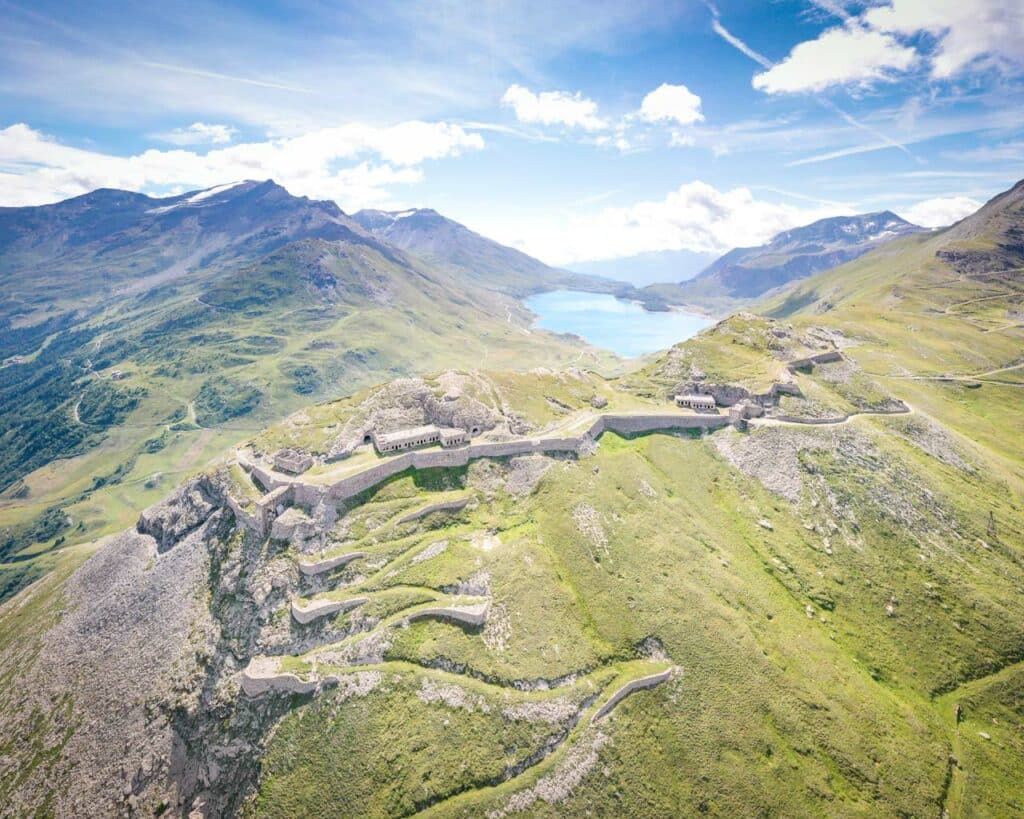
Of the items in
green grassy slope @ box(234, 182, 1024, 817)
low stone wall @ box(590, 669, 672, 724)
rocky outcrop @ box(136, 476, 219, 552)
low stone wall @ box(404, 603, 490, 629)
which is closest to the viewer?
green grassy slope @ box(234, 182, 1024, 817)

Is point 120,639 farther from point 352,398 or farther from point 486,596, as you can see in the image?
point 486,596

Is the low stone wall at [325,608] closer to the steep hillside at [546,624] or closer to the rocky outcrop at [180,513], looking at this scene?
the steep hillside at [546,624]

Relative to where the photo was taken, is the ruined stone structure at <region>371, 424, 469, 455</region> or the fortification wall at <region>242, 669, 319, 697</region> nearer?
the fortification wall at <region>242, 669, 319, 697</region>

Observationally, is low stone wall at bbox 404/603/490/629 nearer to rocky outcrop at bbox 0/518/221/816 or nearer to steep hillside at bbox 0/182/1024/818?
steep hillside at bbox 0/182/1024/818

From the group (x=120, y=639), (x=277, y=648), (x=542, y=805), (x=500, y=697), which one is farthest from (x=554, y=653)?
(x=120, y=639)

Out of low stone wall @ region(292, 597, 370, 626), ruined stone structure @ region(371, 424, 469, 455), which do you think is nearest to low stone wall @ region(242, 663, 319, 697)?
low stone wall @ region(292, 597, 370, 626)

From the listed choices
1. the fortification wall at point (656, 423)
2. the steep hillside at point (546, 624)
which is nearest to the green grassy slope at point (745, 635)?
the steep hillside at point (546, 624)
